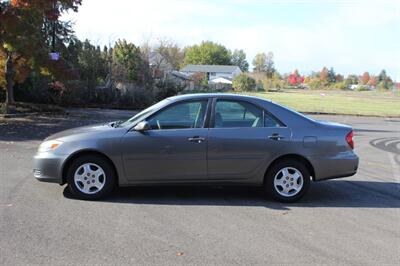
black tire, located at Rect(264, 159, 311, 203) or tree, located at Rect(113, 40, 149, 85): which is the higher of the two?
tree, located at Rect(113, 40, 149, 85)

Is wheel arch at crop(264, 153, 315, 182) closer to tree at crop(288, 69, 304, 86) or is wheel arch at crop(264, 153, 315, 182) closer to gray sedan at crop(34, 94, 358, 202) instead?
gray sedan at crop(34, 94, 358, 202)

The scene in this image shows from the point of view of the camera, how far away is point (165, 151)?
7.16 metres

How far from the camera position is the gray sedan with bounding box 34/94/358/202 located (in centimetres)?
716

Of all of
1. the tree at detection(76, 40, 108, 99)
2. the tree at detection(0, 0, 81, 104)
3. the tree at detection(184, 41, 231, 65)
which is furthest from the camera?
the tree at detection(184, 41, 231, 65)

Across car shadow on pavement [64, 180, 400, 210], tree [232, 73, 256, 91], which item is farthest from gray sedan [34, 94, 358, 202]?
tree [232, 73, 256, 91]

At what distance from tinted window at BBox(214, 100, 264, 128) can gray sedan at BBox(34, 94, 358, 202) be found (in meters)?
0.01

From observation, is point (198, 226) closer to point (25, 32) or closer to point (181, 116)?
point (181, 116)

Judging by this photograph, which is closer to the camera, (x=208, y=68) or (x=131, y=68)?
(x=131, y=68)

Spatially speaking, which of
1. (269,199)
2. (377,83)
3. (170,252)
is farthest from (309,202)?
(377,83)

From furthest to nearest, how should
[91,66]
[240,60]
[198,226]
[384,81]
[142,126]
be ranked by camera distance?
[240,60] → [384,81] → [91,66] → [142,126] → [198,226]

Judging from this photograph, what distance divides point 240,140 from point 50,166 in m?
2.74

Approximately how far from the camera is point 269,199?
755cm

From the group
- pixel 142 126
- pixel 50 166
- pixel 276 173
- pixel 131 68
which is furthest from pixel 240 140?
pixel 131 68

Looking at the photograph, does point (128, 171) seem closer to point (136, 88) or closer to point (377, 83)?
point (136, 88)
